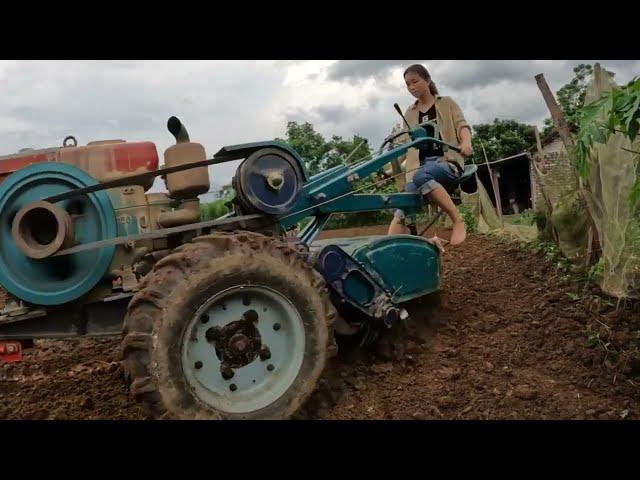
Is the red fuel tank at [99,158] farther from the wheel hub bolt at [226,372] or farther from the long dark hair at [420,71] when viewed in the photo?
the long dark hair at [420,71]

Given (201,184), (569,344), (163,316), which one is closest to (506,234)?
(569,344)

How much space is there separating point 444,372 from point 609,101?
1.84 meters

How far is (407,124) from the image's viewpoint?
15.4 feet

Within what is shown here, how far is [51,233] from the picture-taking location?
10.3 ft

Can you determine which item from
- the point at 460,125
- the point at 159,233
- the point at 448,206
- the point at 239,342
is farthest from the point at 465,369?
the point at 159,233

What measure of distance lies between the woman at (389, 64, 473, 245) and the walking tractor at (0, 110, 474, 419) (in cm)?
119

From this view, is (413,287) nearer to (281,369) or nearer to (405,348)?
(405,348)

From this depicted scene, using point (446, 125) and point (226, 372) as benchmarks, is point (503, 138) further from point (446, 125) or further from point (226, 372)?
point (226, 372)

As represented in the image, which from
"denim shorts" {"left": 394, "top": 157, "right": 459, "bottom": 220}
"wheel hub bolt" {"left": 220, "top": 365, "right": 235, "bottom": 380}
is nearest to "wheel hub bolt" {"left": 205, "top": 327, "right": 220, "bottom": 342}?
"wheel hub bolt" {"left": 220, "top": 365, "right": 235, "bottom": 380}

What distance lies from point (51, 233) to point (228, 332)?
1.08 meters

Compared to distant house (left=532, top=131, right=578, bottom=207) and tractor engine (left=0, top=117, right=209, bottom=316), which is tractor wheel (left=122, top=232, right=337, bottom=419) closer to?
tractor engine (left=0, top=117, right=209, bottom=316)

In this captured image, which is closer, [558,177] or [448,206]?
[448,206]

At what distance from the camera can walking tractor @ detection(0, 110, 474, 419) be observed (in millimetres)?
2740

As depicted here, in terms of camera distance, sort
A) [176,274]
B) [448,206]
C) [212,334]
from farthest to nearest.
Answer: [448,206]
[212,334]
[176,274]
